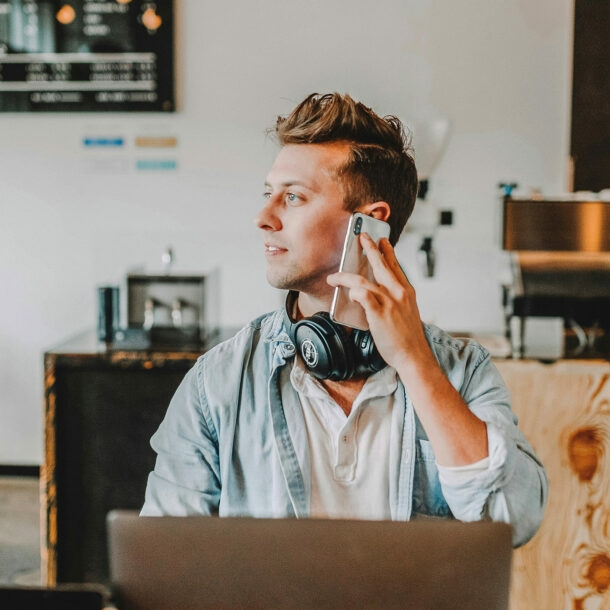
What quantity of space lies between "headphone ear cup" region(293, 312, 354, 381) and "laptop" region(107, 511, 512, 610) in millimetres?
583

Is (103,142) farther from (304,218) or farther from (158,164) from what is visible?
(304,218)

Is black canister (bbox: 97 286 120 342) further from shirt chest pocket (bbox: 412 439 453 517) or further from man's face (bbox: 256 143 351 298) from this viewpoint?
shirt chest pocket (bbox: 412 439 453 517)

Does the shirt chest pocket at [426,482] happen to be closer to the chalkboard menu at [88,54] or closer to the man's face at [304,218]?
the man's face at [304,218]

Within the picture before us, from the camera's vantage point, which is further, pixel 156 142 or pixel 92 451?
pixel 156 142

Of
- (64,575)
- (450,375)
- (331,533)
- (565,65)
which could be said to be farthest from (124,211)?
(331,533)

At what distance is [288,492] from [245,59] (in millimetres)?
2647

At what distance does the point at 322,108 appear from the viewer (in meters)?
1.37

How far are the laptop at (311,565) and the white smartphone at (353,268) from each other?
0.60m

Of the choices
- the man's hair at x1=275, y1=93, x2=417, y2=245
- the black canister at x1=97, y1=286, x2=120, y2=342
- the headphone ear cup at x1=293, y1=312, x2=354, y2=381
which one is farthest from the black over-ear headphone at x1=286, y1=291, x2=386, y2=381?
the black canister at x1=97, y1=286, x2=120, y2=342

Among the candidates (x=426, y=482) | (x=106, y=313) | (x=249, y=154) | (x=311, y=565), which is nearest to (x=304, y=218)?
(x=426, y=482)

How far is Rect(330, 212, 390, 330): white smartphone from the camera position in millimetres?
1226

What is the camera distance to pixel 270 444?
4.18 feet

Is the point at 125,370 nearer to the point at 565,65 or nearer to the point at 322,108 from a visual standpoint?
the point at 322,108

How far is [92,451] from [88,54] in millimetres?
1925
